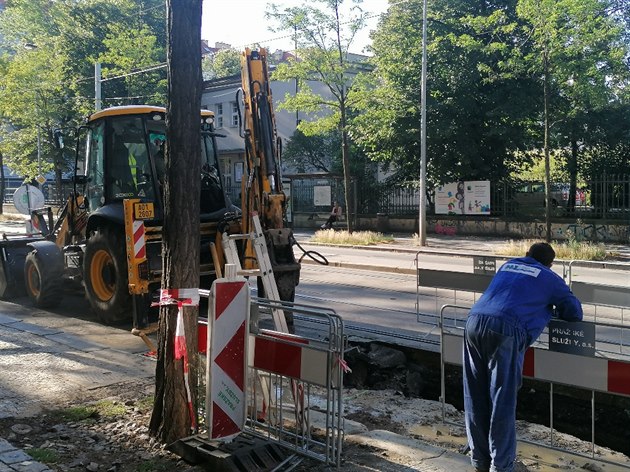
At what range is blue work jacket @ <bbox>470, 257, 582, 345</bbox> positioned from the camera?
4.25 m

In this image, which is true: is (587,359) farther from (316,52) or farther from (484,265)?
(316,52)

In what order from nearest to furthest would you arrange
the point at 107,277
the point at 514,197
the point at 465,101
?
the point at 107,277
the point at 514,197
the point at 465,101

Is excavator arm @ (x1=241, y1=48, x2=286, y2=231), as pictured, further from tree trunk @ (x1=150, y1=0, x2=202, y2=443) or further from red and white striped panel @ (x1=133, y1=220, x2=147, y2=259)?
tree trunk @ (x1=150, y1=0, x2=202, y2=443)

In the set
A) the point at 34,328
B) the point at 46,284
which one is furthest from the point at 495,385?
the point at 46,284

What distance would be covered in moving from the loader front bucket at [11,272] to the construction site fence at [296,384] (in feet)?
26.9

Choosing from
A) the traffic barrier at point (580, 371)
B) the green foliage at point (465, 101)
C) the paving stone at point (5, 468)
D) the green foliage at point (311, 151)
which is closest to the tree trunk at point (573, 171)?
the green foliage at point (465, 101)

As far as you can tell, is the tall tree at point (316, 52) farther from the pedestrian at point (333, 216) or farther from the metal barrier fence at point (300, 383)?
the metal barrier fence at point (300, 383)

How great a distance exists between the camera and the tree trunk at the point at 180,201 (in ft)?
15.0

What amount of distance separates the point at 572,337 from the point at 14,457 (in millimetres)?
4094

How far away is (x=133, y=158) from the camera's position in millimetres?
9680

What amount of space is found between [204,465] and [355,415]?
1.83 meters

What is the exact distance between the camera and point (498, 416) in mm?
4195

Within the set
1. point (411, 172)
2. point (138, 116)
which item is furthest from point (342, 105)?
point (138, 116)

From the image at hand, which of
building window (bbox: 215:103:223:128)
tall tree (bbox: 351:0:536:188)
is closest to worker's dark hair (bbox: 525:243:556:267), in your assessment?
tall tree (bbox: 351:0:536:188)
